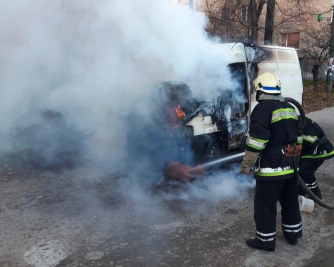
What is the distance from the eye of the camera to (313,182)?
15.0 feet

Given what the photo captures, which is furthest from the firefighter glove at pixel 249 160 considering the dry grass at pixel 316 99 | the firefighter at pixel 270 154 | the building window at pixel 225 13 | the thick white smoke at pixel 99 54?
the dry grass at pixel 316 99

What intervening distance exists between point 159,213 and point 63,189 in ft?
5.64

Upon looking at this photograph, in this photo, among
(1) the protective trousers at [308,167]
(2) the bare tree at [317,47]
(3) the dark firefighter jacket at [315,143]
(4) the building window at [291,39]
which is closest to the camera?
(3) the dark firefighter jacket at [315,143]

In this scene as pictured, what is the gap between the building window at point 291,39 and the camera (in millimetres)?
24141

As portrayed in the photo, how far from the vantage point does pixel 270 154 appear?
3.30 m

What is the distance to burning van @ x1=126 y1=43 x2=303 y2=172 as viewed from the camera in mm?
5176

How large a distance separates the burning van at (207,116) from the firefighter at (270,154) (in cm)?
189

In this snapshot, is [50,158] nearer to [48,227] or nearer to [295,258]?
[48,227]

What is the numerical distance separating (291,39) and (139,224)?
2415 cm

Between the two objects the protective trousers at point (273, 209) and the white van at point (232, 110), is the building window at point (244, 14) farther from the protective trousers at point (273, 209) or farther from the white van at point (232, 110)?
the protective trousers at point (273, 209)

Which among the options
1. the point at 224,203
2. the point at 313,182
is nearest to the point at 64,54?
the point at 224,203

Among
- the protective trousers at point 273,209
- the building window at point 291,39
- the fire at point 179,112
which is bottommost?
the protective trousers at point 273,209

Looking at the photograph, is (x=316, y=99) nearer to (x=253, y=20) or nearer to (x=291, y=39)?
(x=253, y=20)

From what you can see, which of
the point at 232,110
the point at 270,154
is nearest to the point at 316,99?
the point at 232,110
